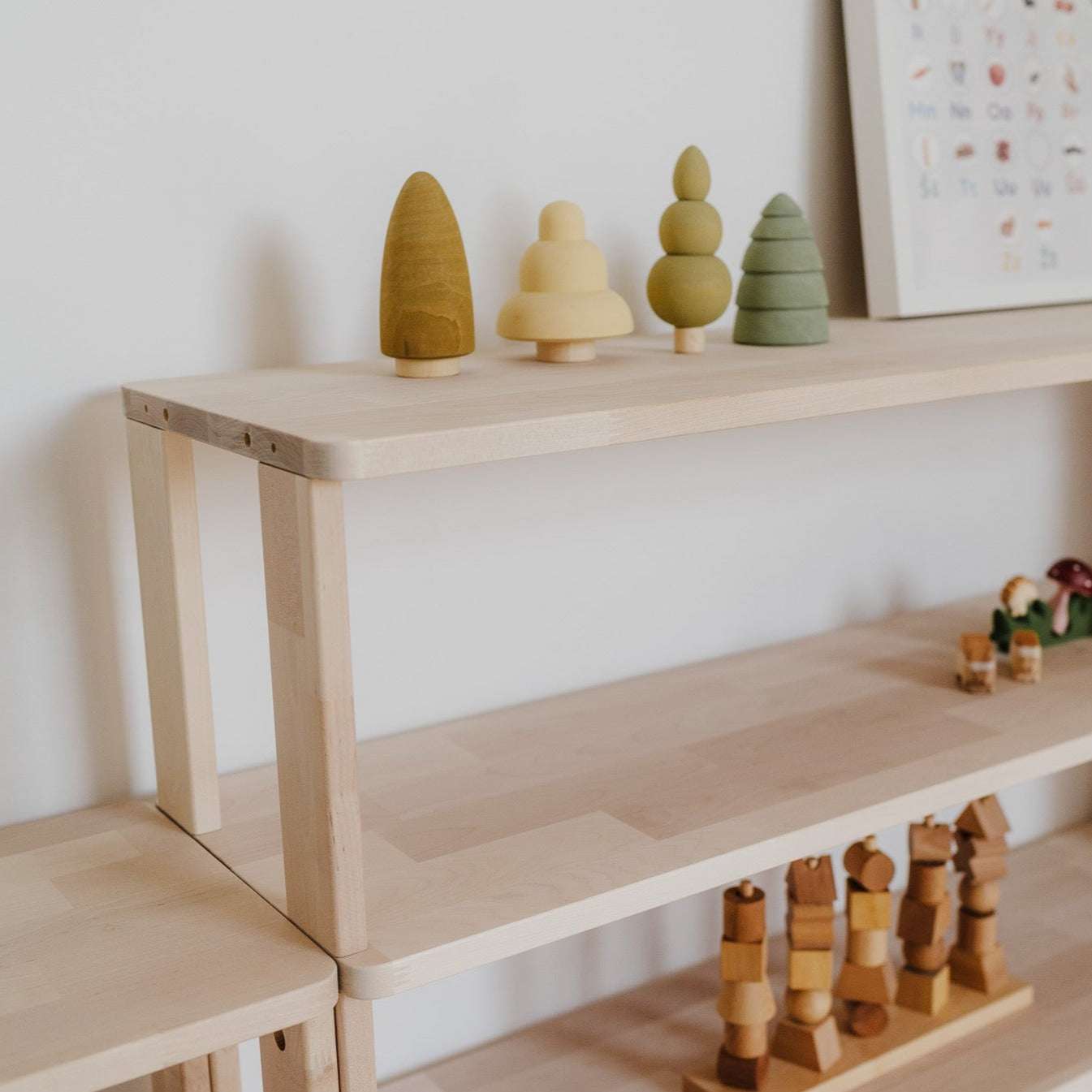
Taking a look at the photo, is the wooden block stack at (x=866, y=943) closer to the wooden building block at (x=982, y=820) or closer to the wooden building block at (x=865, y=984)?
the wooden building block at (x=865, y=984)

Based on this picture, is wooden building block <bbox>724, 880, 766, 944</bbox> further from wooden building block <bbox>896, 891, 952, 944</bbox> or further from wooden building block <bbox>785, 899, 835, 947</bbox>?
wooden building block <bbox>896, 891, 952, 944</bbox>

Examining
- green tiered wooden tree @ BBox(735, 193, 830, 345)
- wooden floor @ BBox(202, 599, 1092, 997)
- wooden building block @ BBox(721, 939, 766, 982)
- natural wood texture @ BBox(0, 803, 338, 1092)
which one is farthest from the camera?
wooden building block @ BBox(721, 939, 766, 982)

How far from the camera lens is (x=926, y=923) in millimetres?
1308

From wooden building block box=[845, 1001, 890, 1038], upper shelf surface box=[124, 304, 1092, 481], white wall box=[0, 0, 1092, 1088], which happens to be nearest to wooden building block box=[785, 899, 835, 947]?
wooden building block box=[845, 1001, 890, 1038]

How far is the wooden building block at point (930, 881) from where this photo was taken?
4.30 ft

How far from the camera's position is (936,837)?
1.30 meters

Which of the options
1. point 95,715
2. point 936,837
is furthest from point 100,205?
point 936,837

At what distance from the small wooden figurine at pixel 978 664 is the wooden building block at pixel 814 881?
0.21 metres

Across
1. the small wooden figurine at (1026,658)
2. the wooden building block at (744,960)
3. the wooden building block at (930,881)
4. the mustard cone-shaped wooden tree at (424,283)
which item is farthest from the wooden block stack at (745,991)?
the mustard cone-shaped wooden tree at (424,283)

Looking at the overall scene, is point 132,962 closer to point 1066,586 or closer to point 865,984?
point 865,984

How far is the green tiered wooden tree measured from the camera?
1064 mm

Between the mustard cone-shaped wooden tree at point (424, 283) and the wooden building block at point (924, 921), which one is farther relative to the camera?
the wooden building block at point (924, 921)

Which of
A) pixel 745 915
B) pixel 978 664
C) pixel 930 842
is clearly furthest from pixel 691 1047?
pixel 978 664

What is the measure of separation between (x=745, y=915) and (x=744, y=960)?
0.14 ft
